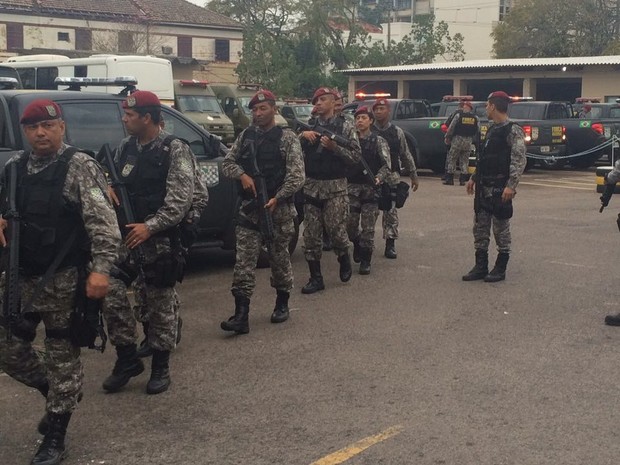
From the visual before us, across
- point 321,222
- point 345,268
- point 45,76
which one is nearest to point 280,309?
point 321,222

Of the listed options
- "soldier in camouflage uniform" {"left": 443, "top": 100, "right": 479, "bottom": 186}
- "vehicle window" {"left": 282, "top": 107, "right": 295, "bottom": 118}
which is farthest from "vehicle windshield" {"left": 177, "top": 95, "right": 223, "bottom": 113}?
"soldier in camouflage uniform" {"left": 443, "top": 100, "right": 479, "bottom": 186}

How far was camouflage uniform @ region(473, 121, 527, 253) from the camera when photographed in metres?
8.23

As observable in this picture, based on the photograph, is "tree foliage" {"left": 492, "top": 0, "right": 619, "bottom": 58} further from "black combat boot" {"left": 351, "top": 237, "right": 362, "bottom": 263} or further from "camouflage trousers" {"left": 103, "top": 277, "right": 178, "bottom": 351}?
"camouflage trousers" {"left": 103, "top": 277, "right": 178, "bottom": 351}

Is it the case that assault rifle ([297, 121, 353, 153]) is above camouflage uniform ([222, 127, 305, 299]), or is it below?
above

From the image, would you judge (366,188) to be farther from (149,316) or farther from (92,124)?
(149,316)

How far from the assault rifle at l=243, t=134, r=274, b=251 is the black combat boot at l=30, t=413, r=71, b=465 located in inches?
101

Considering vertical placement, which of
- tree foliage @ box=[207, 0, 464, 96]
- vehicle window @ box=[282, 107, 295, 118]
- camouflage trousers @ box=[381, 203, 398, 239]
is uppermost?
tree foliage @ box=[207, 0, 464, 96]

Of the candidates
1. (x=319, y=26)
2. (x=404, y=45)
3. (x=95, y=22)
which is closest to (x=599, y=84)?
(x=319, y=26)

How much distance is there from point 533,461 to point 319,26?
47.8 meters

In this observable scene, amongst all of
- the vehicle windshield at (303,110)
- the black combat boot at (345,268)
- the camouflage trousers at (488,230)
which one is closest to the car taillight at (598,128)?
the vehicle windshield at (303,110)

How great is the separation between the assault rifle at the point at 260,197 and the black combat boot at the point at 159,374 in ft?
4.82

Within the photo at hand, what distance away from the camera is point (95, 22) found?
164ft

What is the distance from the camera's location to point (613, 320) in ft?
22.5

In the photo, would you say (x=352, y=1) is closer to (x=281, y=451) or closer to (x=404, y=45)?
(x=404, y=45)
